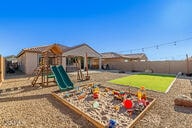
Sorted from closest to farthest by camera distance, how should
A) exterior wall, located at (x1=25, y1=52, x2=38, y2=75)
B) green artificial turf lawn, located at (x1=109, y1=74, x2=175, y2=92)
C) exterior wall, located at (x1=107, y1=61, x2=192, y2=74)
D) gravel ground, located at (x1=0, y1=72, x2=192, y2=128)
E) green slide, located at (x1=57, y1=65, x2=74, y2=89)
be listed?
gravel ground, located at (x1=0, y1=72, x2=192, y2=128) → green slide, located at (x1=57, y1=65, x2=74, y2=89) → green artificial turf lawn, located at (x1=109, y1=74, x2=175, y2=92) → exterior wall, located at (x1=25, y1=52, x2=38, y2=75) → exterior wall, located at (x1=107, y1=61, x2=192, y2=74)

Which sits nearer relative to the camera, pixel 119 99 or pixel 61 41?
pixel 119 99

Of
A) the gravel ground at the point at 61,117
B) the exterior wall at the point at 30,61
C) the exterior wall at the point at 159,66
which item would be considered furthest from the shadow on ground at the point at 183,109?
the exterior wall at the point at 30,61

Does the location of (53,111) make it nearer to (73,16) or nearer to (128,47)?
(73,16)

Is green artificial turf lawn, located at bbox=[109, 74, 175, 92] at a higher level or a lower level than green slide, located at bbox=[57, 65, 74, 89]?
lower

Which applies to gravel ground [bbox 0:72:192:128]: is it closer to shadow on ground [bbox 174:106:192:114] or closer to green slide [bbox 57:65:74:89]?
shadow on ground [bbox 174:106:192:114]

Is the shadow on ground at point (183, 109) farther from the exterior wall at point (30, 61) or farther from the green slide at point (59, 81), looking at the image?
the exterior wall at point (30, 61)

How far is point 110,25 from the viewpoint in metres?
16.9

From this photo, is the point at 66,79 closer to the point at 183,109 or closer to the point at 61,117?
the point at 61,117

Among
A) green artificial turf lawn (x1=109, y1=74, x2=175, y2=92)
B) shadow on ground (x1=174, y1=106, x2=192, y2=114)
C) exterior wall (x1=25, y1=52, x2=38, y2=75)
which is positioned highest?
exterior wall (x1=25, y1=52, x2=38, y2=75)

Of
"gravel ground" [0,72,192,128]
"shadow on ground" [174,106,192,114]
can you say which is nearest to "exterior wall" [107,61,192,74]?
"shadow on ground" [174,106,192,114]

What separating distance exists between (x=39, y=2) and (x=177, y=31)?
58.2 feet

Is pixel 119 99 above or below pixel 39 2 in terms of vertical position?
below

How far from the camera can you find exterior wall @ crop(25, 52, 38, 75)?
49.3 ft

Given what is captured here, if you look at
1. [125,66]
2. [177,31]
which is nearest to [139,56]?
[125,66]
